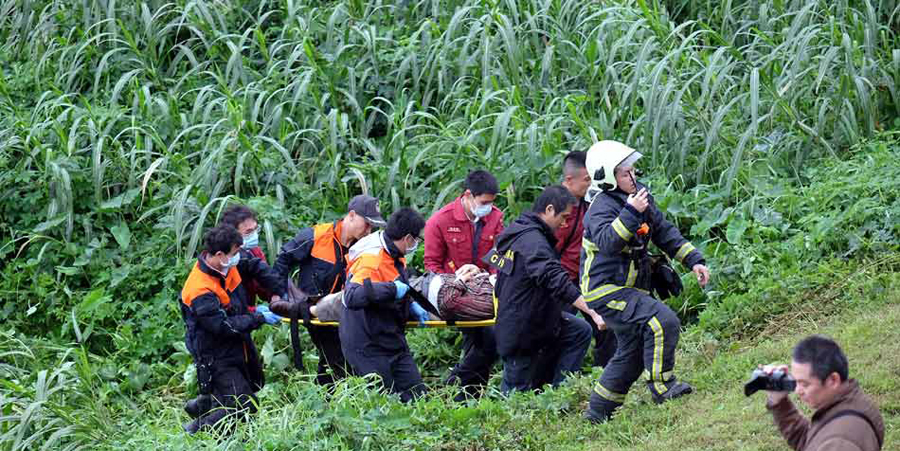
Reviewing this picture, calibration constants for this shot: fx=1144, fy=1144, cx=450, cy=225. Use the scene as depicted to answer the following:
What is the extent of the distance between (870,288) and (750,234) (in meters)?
1.14

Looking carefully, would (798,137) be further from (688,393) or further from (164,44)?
(164,44)

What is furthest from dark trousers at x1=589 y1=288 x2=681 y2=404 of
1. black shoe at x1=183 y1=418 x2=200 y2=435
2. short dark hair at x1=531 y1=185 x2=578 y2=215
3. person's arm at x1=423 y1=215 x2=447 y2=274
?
black shoe at x1=183 y1=418 x2=200 y2=435

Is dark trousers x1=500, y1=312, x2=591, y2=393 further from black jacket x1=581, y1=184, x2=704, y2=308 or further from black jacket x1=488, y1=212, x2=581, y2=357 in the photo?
black jacket x1=581, y1=184, x2=704, y2=308

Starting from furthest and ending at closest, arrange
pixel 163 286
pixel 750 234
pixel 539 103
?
pixel 539 103
pixel 163 286
pixel 750 234

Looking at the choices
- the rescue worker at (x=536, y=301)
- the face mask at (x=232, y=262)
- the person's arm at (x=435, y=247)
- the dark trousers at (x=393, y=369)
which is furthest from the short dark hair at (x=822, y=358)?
the person's arm at (x=435, y=247)

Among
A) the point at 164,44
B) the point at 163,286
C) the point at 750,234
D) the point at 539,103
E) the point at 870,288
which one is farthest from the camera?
the point at 164,44

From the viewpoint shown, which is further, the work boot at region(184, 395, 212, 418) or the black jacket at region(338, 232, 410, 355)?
the work boot at region(184, 395, 212, 418)

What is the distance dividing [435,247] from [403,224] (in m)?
1.05

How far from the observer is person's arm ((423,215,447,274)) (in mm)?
8141

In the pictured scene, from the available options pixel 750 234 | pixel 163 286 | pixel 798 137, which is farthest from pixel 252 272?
pixel 798 137

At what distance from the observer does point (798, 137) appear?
30.7ft

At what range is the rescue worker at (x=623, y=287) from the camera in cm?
620

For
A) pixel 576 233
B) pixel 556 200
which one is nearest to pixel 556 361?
pixel 576 233

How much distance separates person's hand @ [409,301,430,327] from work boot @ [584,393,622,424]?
56.0 inches
